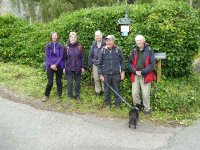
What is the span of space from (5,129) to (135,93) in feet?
10.5

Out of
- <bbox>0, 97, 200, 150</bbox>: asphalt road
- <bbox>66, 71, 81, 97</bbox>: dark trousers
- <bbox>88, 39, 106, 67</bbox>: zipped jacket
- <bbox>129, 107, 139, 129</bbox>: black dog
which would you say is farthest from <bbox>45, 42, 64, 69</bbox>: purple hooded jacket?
<bbox>129, 107, 139, 129</bbox>: black dog

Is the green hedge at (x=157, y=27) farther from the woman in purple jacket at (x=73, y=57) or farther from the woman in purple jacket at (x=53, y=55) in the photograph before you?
the woman in purple jacket at (x=53, y=55)

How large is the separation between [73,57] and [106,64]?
954 mm

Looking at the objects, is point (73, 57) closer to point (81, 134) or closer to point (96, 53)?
point (96, 53)

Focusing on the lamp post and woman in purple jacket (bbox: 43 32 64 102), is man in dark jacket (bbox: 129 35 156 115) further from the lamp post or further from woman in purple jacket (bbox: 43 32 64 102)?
woman in purple jacket (bbox: 43 32 64 102)

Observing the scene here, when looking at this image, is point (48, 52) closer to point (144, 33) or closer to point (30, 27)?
point (144, 33)

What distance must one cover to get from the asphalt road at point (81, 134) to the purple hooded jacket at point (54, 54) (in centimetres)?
125

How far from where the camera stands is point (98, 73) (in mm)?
9523

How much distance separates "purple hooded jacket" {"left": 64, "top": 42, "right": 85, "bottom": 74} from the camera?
31.0 ft

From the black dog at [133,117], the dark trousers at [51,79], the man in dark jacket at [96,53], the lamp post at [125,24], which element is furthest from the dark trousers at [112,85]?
the lamp post at [125,24]

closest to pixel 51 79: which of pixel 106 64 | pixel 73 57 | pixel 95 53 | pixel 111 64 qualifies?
pixel 73 57

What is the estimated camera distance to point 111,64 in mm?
8953

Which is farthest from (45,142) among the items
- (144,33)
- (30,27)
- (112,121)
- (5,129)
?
(30,27)

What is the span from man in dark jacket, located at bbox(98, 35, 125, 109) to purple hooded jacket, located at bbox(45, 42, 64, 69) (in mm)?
1051
